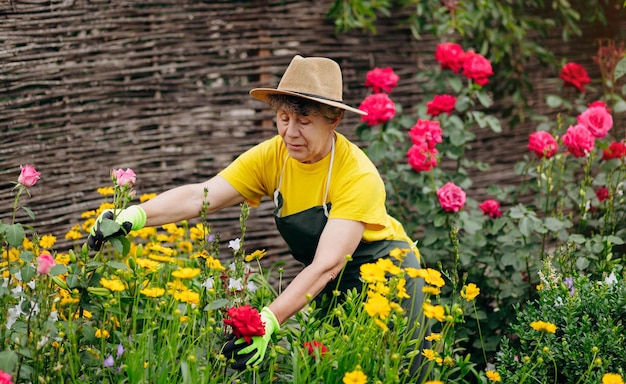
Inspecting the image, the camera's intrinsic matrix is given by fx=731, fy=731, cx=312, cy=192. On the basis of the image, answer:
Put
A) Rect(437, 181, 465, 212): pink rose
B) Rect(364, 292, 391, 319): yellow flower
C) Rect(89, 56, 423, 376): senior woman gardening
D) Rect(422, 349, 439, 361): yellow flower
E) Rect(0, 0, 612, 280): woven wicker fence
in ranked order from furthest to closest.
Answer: Rect(0, 0, 612, 280): woven wicker fence, Rect(437, 181, 465, 212): pink rose, Rect(89, 56, 423, 376): senior woman gardening, Rect(422, 349, 439, 361): yellow flower, Rect(364, 292, 391, 319): yellow flower

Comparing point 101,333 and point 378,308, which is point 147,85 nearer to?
point 101,333

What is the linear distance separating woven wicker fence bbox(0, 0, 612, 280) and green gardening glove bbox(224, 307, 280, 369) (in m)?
1.82

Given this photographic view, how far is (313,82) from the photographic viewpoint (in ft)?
8.17

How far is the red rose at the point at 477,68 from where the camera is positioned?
3756mm

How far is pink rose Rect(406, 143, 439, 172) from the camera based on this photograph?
3.40 m

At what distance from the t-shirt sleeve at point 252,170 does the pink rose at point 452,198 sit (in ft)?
3.10

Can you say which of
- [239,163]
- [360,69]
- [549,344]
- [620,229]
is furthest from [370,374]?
[360,69]

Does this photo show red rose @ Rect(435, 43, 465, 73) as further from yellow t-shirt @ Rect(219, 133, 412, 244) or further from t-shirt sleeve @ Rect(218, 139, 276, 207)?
t-shirt sleeve @ Rect(218, 139, 276, 207)

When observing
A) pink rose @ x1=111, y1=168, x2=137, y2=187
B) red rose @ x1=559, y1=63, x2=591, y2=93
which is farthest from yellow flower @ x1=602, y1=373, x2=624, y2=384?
red rose @ x1=559, y1=63, x2=591, y2=93

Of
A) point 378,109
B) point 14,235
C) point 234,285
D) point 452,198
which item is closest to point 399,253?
point 234,285

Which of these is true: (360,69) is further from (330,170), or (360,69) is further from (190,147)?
(330,170)

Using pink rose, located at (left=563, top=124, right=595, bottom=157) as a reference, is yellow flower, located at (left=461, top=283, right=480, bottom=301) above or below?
below

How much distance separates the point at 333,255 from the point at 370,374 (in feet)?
1.37

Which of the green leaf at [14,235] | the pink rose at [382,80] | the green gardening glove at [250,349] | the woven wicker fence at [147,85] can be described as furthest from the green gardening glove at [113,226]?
the pink rose at [382,80]
